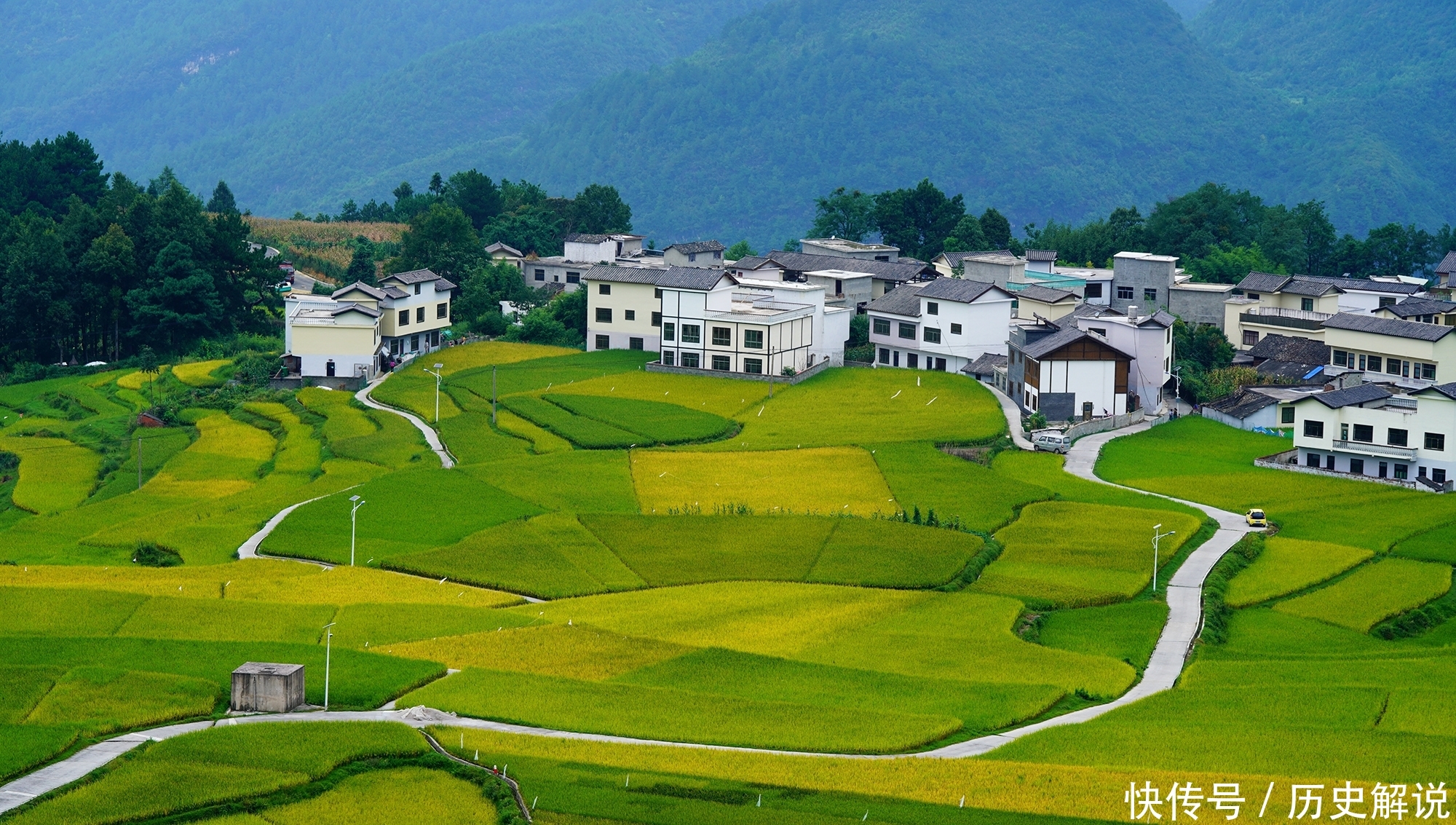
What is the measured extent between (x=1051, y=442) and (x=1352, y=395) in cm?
1147

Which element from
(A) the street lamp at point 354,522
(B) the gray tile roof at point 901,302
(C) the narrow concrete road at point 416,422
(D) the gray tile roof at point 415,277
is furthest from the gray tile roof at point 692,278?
(A) the street lamp at point 354,522

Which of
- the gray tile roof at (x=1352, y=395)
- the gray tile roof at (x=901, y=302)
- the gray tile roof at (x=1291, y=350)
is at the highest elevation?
the gray tile roof at (x=901, y=302)

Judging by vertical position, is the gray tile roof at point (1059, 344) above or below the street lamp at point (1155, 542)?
above

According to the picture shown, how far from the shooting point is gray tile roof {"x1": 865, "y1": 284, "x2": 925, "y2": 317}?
87188 mm

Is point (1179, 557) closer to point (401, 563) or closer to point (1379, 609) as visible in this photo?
point (1379, 609)

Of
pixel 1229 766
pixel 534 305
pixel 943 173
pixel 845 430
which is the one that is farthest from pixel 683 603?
pixel 943 173

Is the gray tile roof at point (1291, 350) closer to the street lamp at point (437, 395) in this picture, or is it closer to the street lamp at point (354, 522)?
the street lamp at point (437, 395)

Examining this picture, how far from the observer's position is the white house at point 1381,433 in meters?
63.1

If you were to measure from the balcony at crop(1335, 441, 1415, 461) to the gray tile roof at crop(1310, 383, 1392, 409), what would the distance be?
59.9 inches

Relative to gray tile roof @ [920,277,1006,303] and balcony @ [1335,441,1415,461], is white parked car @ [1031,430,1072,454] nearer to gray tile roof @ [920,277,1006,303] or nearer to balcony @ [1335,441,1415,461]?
balcony @ [1335,441,1415,461]

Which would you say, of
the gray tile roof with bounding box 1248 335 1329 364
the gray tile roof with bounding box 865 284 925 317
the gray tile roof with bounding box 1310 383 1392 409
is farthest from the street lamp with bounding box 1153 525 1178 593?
the gray tile roof with bounding box 1248 335 1329 364

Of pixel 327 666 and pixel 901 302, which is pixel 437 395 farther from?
pixel 327 666

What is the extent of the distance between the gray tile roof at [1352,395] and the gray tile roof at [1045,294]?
88.2 ft

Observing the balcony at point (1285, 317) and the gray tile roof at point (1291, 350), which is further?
the balcony at point (1285, 317)
